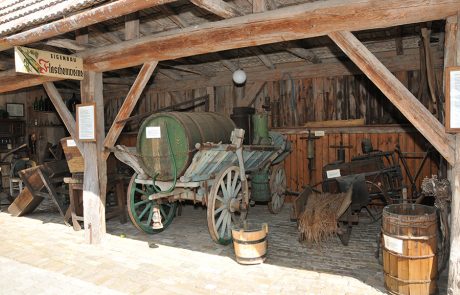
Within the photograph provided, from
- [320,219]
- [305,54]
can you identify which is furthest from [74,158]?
[305,54]

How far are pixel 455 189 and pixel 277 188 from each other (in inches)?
173

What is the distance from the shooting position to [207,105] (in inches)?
366

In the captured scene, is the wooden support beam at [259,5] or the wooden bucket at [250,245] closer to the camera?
the wooden support beam at [259,5]

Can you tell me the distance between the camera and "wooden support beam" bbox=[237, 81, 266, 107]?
28.6ft

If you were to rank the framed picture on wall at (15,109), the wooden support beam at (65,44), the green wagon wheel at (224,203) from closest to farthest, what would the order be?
the green wagon wheel at (224,203) < the wooden support beam at (65,44) < the framed picture on wall at (15,109)

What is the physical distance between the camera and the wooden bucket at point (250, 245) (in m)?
4.51

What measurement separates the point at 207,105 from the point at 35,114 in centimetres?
620

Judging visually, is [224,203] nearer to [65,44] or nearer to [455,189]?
[455,189]

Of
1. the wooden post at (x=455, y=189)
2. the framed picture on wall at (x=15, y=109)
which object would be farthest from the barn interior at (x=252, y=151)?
the framed picture on wall at (x=15, y=109)

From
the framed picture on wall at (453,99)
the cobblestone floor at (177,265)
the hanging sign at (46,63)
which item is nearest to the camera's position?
the framed picture on wall at (453,99)

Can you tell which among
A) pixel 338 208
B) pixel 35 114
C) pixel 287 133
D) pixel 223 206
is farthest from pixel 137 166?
pixel 35 114

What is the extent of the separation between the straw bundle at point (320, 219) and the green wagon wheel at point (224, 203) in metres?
0.98

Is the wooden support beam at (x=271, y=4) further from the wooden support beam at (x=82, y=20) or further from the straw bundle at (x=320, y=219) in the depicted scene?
the straw bundle at (x=320, y=219)

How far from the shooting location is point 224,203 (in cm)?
536
